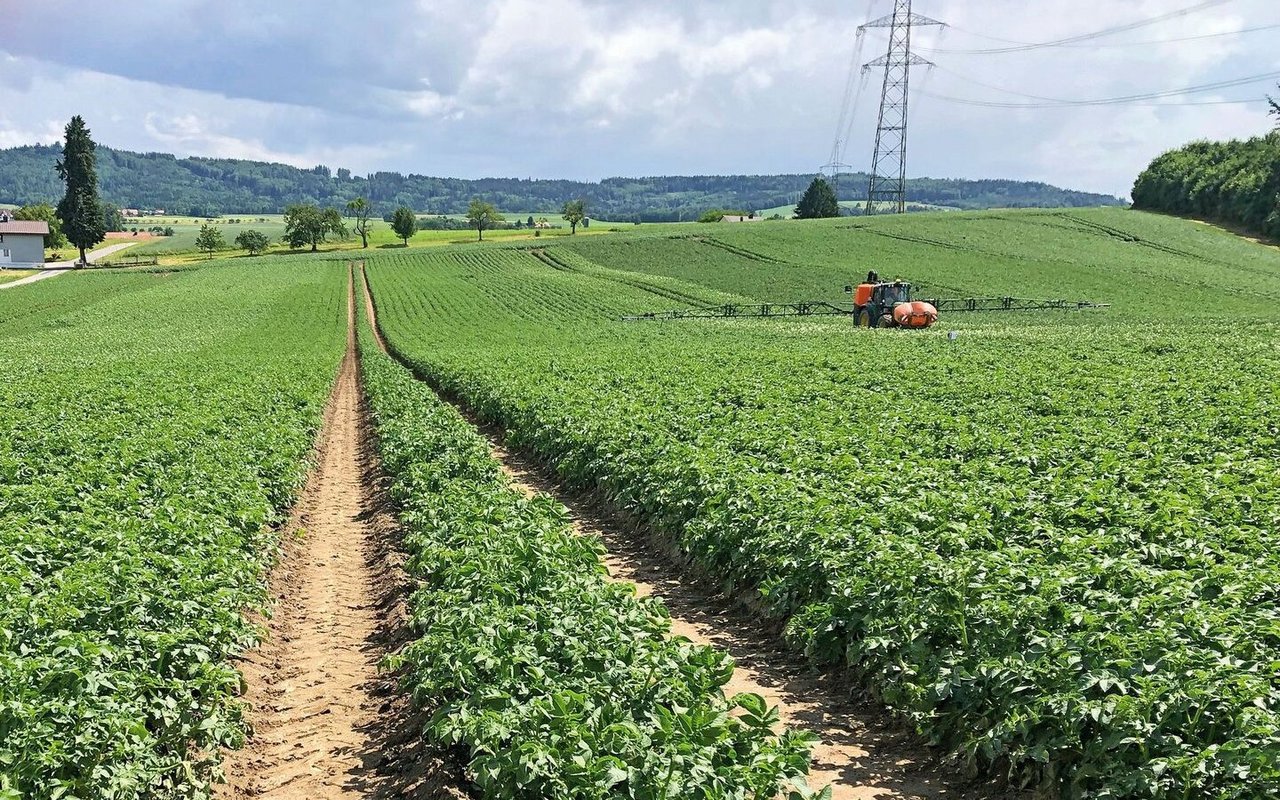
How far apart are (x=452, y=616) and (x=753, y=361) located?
2083 centimetres

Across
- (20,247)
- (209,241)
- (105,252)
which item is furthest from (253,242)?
(20,247)

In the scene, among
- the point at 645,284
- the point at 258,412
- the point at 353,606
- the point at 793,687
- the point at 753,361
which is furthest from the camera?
the point at 645,284

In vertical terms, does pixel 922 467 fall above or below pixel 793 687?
above

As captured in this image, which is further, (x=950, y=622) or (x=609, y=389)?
(x=609, y=389)

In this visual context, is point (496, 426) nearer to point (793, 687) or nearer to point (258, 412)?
point (258, 412)

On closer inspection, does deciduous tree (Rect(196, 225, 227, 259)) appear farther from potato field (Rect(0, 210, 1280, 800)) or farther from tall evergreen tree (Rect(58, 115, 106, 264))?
potato field (Rect(0, 210, 1280, 800))

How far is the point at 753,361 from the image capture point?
91.0 feet

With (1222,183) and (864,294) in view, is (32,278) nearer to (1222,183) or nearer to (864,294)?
(864,294)

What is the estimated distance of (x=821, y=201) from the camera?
437 ft

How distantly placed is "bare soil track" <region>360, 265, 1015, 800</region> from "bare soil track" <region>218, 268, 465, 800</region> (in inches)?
120

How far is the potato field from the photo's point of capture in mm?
5668

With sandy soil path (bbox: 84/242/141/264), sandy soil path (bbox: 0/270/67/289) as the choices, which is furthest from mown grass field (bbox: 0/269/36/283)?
sandy soil path (bbox: 84/242/141/264)

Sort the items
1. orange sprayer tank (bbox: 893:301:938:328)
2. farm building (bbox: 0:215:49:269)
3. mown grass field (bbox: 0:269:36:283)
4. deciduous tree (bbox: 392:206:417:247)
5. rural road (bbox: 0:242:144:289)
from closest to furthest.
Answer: orange sprayer tank (bbox: 893:301:938:328) → rural road (bbox: 0:242:144:289) → mown grass field (bbox: 0:269:36:283) → farm building (bbox: 0:215:49:269) → deciduous tree (bbox: 392:206:417:247)

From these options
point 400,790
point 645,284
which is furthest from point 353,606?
point 645,284
